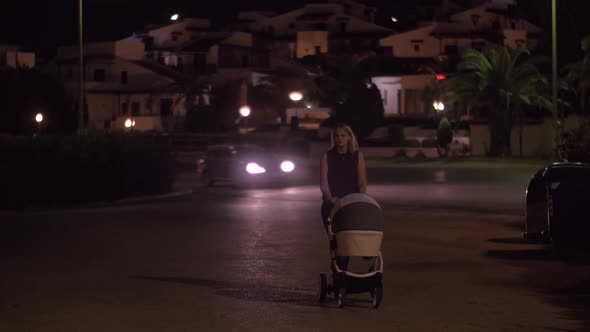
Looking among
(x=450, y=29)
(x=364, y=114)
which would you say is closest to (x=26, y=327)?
(x=364, y=114)

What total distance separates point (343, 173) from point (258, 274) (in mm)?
2491

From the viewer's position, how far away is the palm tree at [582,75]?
168ft

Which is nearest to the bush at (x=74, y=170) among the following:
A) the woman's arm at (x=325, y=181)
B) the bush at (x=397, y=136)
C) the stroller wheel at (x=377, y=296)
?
the woman's arm at (x=325, y=181)

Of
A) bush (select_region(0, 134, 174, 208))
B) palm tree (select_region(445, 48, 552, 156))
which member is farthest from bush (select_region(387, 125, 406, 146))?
bush (select_region(0, 134, 174, 208))

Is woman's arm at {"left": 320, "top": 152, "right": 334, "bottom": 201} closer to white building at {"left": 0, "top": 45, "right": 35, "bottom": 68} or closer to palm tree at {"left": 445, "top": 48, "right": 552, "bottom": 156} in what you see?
palm tree at {"left": 445, "top": 48, "right": 552, "bottom": 156}

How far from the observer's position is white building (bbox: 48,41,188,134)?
88.8 m

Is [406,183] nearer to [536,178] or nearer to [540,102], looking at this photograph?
[536,178]

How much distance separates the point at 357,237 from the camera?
10.9 meters

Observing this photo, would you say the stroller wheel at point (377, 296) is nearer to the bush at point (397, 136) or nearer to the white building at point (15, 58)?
the bush at point (397, 136)

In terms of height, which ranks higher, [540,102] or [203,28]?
[203,28]

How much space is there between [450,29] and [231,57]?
71.9 feet

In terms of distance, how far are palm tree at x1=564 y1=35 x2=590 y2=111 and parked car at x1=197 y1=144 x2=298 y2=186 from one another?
835 inches

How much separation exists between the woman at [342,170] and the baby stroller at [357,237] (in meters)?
0.68

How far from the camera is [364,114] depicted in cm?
7275
